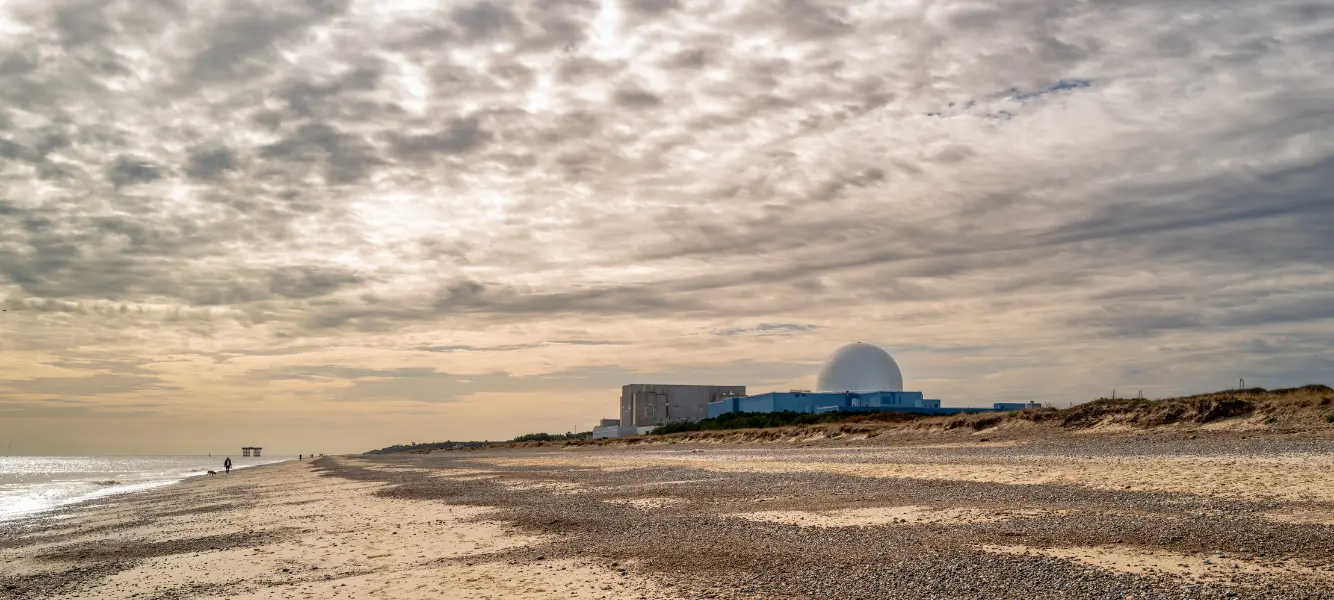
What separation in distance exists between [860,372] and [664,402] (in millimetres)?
39584

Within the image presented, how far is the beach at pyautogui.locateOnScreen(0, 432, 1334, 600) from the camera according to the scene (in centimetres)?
1027

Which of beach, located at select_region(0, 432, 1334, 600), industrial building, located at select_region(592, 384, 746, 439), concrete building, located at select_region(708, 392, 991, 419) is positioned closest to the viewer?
beach, located at select_region(0, 432, 1334, 600)

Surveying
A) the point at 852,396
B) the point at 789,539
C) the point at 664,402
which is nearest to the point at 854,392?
the point at 852,396

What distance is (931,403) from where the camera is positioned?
103875 millimetres

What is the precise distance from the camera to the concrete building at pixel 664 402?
132875 millimetres

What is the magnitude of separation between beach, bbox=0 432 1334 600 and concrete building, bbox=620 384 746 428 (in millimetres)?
106073

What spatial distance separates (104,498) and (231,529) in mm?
26416

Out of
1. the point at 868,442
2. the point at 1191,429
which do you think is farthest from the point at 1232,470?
the point at 868,442

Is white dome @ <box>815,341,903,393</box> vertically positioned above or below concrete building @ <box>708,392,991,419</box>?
above

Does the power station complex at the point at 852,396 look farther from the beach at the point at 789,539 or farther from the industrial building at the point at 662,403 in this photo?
the beach at the point at 789,539

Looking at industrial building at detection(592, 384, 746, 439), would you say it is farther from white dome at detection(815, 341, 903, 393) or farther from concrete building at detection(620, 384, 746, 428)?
white dome at detection(815, 341, 903, 393)

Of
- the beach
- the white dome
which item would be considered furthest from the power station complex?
the beach

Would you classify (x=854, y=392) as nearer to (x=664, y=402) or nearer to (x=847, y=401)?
(x=847, y=401)

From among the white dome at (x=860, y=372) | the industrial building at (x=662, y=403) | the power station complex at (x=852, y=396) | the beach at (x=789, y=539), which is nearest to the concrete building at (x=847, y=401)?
the power station complex at (x=852, y=396)
